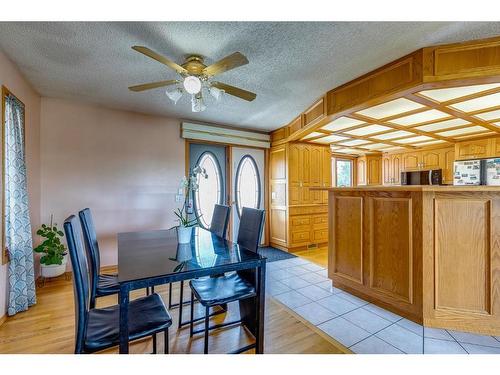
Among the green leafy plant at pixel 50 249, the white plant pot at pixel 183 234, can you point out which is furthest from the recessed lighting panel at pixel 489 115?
the green leafy plant at pixel 50 249

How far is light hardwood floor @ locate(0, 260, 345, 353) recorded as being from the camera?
1.81 meters

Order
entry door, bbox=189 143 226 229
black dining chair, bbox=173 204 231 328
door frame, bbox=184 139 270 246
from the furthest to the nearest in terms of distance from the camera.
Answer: entry door, bbox=189 143 226 229 < door frame, bbox=184 139 270 246 < black dining chair, bbox=173 204 231 328

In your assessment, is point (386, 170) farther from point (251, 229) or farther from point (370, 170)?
point (251, 229)

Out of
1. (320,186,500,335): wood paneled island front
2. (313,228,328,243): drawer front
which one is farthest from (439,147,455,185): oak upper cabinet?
(320,186,500,335): wood paneled island front

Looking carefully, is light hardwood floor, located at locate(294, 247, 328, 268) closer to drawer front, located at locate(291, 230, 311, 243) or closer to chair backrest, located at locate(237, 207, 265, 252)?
drawer front, located at locate(291, 230, 311, 243)

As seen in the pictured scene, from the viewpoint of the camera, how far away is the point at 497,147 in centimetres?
427

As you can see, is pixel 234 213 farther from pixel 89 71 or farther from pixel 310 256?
pixel 89 71

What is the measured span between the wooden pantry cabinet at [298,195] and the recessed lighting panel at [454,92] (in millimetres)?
2365

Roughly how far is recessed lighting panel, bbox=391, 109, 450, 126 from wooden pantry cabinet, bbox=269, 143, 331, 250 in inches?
69.0

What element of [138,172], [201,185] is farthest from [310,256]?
[138,172]

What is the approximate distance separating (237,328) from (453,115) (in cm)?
363

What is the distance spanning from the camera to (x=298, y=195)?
15.7 feet

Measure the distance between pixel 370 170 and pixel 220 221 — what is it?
16.9ft

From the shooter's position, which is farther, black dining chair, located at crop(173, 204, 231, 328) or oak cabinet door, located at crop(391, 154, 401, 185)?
oak cabinet door, located at crop(391, 154, 401, 185)
